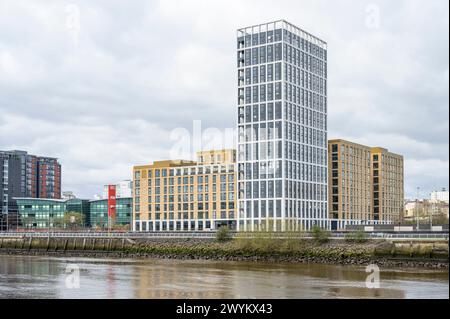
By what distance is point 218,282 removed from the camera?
56.7 m

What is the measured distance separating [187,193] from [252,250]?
194 ft

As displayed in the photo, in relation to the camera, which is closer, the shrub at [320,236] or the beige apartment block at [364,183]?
the shrub at [320,236]

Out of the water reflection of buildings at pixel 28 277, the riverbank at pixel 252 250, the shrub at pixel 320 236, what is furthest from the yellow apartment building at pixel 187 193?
the water reflection of buildings at pixel 28 277

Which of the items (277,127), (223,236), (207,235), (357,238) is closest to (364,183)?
(277,127)

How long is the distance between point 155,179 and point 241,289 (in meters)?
105

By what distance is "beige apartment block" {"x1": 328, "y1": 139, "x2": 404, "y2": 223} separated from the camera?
15362 centimetres

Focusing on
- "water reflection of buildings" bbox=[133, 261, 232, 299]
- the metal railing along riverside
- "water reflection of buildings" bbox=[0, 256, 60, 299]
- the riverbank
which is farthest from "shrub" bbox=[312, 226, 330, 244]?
"water reflection of buildings" bbox=[0, 256, 60, 299]

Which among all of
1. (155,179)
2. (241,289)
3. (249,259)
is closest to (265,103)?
(155,179)

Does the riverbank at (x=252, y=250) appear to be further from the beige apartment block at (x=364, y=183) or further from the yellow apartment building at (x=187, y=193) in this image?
the beige apartment block at (x=364, y=183)

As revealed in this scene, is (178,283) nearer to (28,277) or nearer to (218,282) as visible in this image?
(218,282)

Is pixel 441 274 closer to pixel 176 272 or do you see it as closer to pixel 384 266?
pixel 384 266

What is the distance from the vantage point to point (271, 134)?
135 meters

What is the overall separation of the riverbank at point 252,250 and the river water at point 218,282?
692 cm

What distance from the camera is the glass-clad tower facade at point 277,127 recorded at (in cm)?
13375
